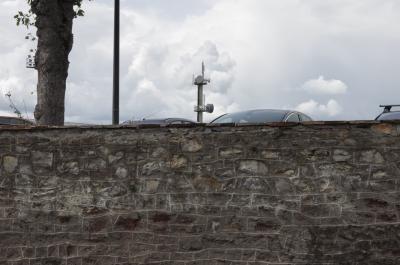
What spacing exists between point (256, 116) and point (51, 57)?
13.9 feet

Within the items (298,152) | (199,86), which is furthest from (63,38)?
(199,86)

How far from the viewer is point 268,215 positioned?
6957mm

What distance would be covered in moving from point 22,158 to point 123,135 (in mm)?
1366

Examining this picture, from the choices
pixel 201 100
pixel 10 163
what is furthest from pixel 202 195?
pixel 201 100

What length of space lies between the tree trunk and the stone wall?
14.0 feet

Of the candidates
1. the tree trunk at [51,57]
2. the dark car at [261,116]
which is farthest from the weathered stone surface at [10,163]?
the dark car at [261,116]

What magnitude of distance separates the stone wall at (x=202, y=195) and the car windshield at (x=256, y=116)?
17.3 feet

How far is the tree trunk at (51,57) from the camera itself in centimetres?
1191

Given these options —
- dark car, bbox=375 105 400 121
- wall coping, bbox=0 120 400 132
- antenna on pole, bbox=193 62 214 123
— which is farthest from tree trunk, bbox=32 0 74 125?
antenna on pole, bbox=193 62 214 123

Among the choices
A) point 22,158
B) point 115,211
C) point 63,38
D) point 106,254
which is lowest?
point 106,254

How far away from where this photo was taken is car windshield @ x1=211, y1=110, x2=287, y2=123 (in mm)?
12398

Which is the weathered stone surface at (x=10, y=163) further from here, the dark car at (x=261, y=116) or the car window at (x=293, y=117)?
the car window at (x=293, y=117)

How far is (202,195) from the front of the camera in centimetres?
714

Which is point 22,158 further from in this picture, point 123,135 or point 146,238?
point 146,238
